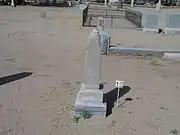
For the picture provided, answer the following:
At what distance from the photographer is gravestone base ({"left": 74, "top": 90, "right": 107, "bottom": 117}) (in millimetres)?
6566

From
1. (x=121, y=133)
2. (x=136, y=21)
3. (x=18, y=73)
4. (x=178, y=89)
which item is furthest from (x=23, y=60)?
(x=136, y=21)

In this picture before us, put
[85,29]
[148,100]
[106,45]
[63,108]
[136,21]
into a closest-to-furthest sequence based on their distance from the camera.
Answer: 1. [63,108]
2. [148,100]
3. [106,45]
4. [85,29]
5. [136,21]

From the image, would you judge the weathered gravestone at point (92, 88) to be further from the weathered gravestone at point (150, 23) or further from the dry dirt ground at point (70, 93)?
the weathered gravestone at point (150, 23)

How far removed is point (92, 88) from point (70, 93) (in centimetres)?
135

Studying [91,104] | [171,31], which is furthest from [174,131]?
[171,31]

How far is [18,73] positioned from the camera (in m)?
9.73

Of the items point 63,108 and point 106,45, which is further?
point 106,45

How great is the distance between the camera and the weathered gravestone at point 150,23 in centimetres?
2084

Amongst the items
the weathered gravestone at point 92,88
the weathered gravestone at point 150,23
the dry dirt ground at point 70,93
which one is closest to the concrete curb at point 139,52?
the dry dirt ground at point 70,93

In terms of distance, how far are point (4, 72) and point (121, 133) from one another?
4801mm

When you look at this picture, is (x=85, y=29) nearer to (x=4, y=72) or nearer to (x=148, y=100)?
(x=4, y=72)

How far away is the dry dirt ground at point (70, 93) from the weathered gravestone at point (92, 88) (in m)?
0.21

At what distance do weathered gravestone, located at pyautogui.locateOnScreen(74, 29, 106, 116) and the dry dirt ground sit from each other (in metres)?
Result: 0.21

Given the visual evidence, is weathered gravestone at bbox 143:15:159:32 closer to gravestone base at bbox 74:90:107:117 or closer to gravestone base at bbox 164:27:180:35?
gravestone base at bbox 164:27:180:35
